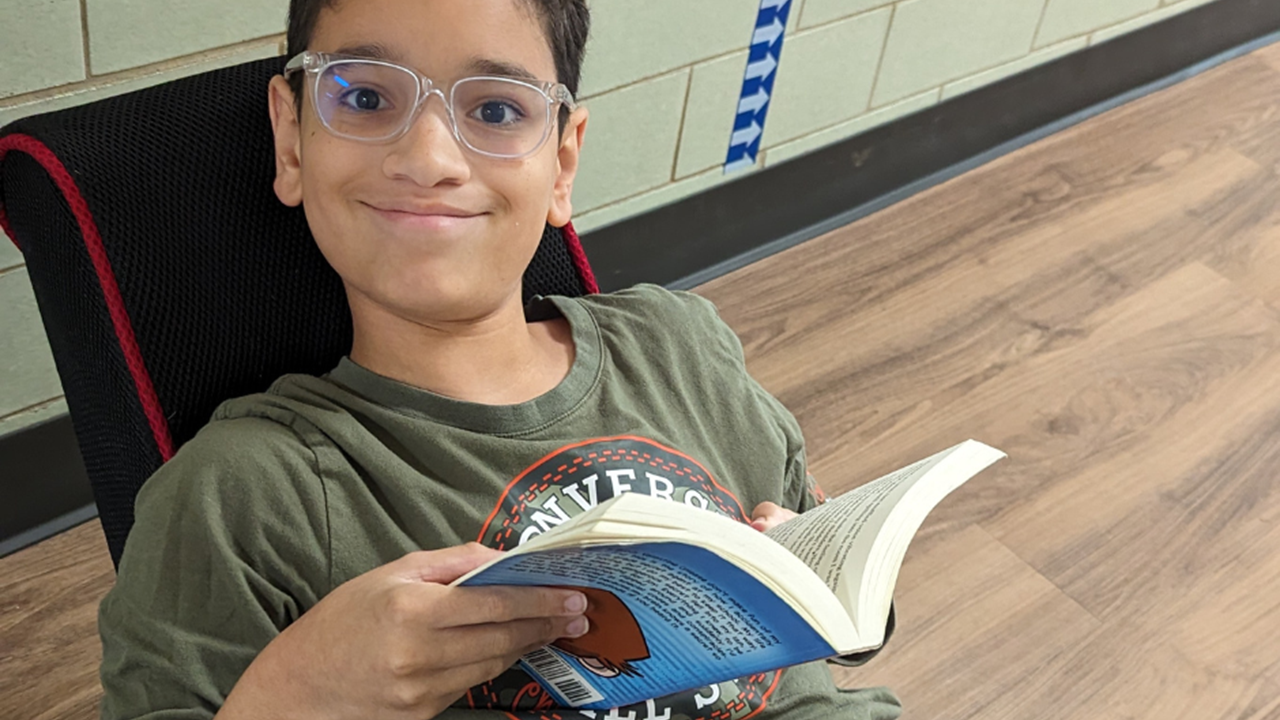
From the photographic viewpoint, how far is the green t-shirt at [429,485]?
0.84 metres

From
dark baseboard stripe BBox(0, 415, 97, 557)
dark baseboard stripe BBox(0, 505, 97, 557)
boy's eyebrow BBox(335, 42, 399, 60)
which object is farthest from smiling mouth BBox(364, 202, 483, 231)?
dark baseboard stripe BBox(0, 505, 97, 557)

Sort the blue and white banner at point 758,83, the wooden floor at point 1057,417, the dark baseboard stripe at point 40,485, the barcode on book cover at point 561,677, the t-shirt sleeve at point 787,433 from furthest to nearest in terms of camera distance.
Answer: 1. the blue and white banner at point 758,83
2. the wooden floor at point 1057,417
3. the dark baseboard stripe at point 40,485
4. the t-shirt sleeve at point 787,433
5. the barcode on book cover at point 561,677

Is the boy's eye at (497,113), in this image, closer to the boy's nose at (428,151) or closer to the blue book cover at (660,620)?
the boy's nose at (428,151)

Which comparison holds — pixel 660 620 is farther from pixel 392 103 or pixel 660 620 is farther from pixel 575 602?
pixel 392 103

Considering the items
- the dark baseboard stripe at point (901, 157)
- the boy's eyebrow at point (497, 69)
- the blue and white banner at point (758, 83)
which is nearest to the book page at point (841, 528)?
the boy's eyebrow at point (497, 69)

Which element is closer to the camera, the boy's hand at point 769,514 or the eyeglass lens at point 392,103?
the eyeglass lens at point 392,103

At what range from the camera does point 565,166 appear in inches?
43.8

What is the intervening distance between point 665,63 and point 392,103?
112 cm

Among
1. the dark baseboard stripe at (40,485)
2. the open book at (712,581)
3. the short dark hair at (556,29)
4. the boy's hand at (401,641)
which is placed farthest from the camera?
the dark baseboard stripe at (40,485)

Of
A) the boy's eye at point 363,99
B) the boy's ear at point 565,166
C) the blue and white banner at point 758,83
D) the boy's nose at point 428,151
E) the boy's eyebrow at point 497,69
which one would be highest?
the boy's eyebrow at point 497,69

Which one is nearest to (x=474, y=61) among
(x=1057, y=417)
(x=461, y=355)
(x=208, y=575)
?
(x=461, y=355)

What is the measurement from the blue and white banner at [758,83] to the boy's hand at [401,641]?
1.51 metres

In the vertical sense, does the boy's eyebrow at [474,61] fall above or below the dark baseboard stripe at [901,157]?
above

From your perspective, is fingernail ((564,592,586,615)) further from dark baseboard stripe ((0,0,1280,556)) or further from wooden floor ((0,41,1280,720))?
dark baseboard stripe ((0,0,1280,556))
